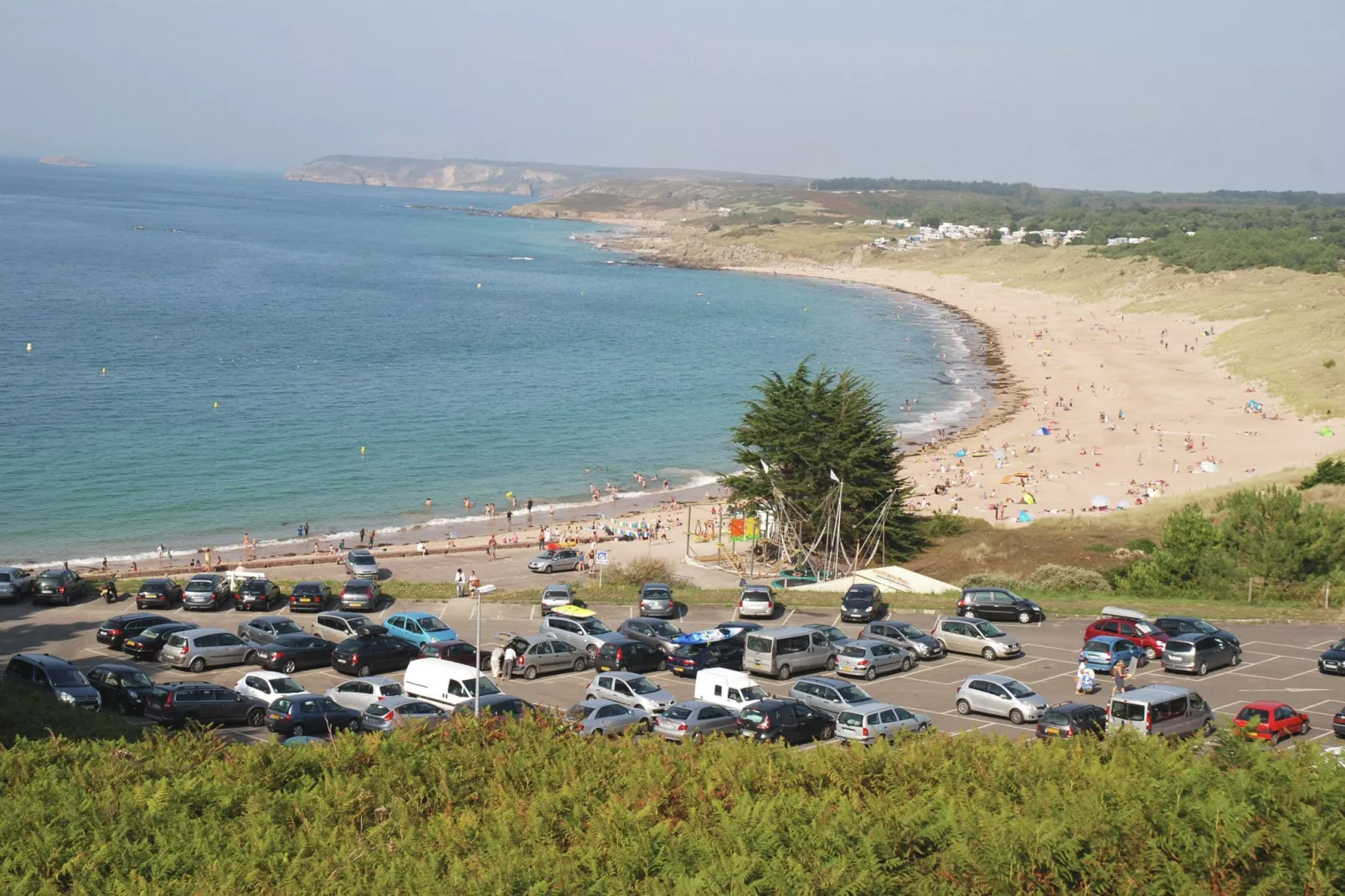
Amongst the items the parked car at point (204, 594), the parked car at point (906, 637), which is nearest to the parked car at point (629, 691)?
the parked car at point (906, 637)

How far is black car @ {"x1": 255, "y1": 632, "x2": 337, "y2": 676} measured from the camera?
25156 mm

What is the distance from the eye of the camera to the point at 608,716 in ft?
66.7

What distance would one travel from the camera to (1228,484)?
53.9 metres

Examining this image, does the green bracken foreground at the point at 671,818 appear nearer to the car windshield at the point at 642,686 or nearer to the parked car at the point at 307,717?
the parked car at the point at 307,717

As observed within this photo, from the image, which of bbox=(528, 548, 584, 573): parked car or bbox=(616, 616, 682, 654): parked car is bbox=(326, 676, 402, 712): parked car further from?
bbox=(528, 548, 584, 573): parked car

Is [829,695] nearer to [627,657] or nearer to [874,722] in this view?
[874,722]

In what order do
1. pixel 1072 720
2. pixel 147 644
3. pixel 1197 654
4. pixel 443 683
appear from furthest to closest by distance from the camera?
pixel 147 644 → pixel 1197 654 → pixel 443 683 → pixel 1072 720

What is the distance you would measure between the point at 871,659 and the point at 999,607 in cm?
654

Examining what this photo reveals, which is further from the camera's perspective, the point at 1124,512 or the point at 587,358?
the point at 587,358

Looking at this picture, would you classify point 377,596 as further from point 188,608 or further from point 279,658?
point 279,658

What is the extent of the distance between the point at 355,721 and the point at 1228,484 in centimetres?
4542

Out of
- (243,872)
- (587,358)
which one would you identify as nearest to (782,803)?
(243,872)

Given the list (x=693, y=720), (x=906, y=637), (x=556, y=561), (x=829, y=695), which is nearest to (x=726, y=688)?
(x=829, y=695)

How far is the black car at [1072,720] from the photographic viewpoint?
19500 mm
